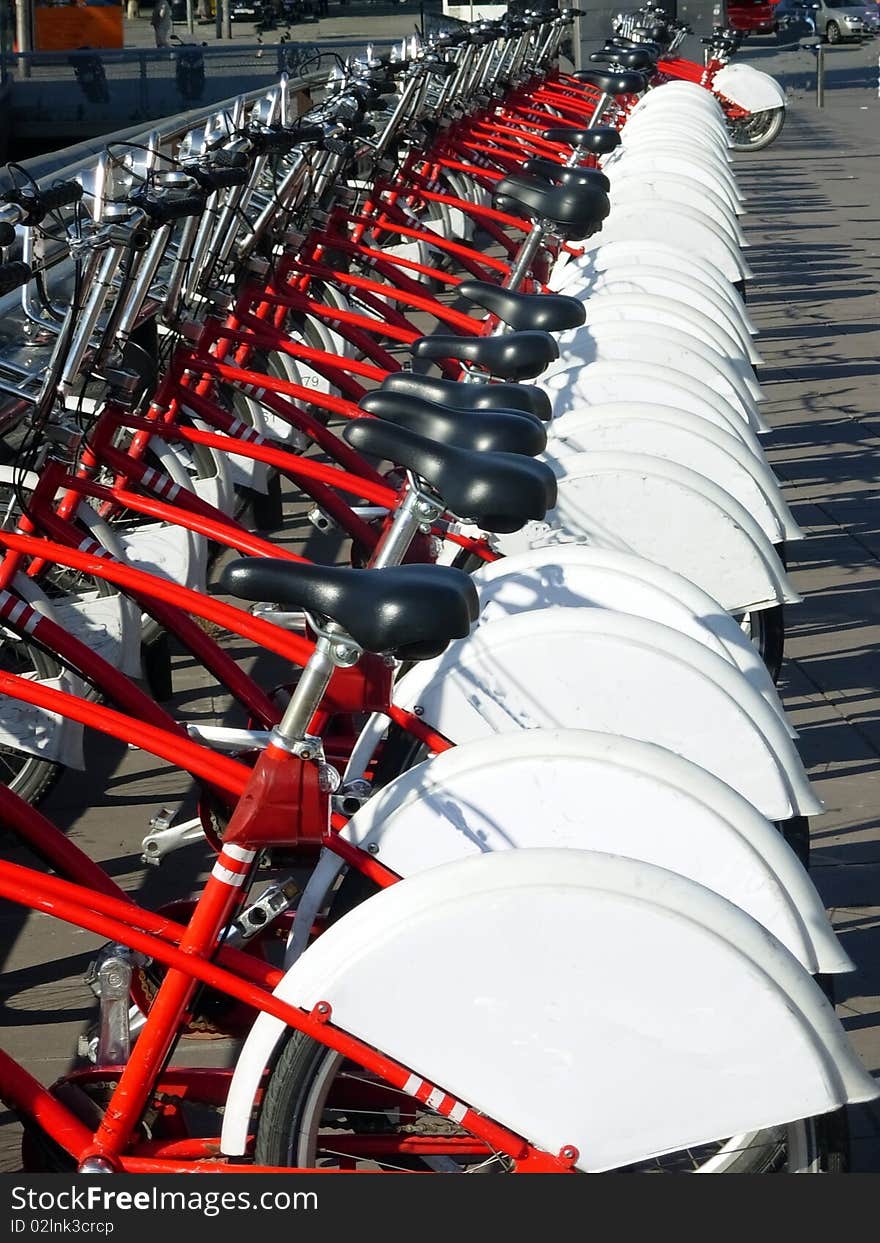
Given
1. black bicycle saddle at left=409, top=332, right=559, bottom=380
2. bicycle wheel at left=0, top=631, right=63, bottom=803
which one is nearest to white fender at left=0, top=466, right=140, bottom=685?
bicycle wheel at left=0, top=631, right=63, bottom=803

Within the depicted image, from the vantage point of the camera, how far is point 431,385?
11.8 feet

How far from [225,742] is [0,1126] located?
0.80m

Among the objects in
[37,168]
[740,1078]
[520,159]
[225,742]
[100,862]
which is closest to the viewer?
[740,1078]

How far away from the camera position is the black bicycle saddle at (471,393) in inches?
139

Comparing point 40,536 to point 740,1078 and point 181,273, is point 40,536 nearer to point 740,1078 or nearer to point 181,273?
point 181,273

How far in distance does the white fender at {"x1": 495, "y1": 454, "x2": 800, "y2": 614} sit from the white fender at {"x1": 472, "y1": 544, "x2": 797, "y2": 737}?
0.50 metres

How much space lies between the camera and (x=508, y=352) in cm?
402

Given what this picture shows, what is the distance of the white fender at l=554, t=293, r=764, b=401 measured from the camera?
193 inches

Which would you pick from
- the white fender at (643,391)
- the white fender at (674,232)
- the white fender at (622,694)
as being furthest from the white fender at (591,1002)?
the white fender at (674,232)

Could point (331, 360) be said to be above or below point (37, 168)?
below

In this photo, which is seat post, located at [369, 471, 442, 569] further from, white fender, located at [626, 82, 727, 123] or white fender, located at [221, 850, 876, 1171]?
white fender, located at [626, 82, 727, 123]

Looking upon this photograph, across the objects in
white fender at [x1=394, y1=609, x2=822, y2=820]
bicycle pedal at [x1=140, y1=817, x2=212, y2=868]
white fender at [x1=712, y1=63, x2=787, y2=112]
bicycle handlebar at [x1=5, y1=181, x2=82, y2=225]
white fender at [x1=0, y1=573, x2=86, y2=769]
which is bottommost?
bicycle pedal at [x1=140, y1=817, x2=212, y2=868]

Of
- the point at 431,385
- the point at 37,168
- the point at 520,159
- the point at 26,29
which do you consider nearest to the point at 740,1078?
the point at 431,385

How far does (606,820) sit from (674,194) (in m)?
5.01
